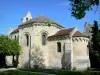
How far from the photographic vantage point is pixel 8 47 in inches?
1758

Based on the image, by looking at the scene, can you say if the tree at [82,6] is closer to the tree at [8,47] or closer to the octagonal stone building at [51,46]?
the octagonal stone building at [51,46]

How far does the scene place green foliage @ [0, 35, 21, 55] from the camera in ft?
145

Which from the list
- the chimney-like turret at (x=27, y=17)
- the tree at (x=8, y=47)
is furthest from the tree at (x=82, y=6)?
the chimney-like turret at (x=27, y=17)

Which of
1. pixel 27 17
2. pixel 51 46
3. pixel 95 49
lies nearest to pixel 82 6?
pixel 51 46

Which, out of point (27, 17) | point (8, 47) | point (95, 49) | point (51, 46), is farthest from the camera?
point (27, 17)

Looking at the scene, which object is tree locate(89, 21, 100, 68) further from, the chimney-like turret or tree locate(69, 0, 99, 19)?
tree locate(69, 0, 99, 19)

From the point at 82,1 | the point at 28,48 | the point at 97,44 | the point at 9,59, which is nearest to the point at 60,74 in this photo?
the point at 82,1

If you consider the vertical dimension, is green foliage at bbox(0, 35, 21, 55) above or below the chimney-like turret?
below

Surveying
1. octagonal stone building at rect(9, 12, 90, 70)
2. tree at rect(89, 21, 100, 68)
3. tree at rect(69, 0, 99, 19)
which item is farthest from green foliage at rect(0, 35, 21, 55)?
tree at rect(69, 0, 99, 19)

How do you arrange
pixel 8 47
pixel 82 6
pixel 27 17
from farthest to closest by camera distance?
pixel 27 17, pixel 8 47, pixel 82 6

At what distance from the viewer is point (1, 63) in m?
49.8

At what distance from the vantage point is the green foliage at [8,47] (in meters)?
44.3

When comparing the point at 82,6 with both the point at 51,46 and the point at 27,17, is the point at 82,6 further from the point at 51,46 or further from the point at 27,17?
the point at 27,17

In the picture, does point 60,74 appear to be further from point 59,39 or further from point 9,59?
point 9,59
